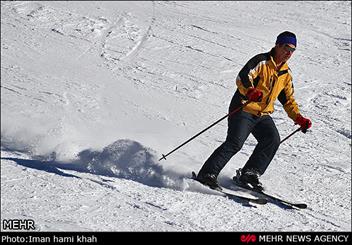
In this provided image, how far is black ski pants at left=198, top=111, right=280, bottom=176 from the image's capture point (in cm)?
677

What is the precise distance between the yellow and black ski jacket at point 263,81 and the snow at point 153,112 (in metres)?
1.03

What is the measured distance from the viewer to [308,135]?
29.6 feet

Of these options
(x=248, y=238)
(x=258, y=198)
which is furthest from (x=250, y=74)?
(x=248, y=238)

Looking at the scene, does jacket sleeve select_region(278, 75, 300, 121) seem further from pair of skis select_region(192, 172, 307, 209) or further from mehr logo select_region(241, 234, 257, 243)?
mehr logo select_region(241, 234, 257, 243)

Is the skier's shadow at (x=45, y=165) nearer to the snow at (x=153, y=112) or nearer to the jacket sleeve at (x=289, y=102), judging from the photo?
the snow at (x=153, y=112)

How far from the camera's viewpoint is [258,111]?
6.80 metres

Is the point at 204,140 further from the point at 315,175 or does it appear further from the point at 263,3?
the point at 263,3

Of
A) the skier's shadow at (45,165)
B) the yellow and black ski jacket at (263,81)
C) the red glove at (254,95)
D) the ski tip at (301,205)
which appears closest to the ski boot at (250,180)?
the ski tip at (301,205)

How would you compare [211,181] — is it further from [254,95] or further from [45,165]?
[45,165]

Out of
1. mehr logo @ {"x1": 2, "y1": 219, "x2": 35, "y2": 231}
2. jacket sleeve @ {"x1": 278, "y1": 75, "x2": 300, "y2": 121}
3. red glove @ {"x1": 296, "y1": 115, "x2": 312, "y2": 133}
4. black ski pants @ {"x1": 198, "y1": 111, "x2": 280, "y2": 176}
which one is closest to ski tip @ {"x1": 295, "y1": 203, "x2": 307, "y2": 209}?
black ski pants @ {"x1": 198, "y1": 111, "x2": 280, "y2": 176}

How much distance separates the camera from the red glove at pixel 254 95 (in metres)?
6.34

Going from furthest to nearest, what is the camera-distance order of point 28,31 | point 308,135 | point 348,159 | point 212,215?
point 28,31 → point 308,135 → point 348,159 → point 212,215

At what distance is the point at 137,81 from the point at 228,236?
5.00 m

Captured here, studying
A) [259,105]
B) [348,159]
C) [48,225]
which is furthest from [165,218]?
[348,159]
